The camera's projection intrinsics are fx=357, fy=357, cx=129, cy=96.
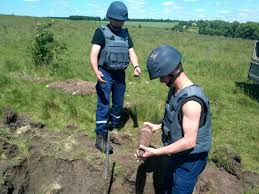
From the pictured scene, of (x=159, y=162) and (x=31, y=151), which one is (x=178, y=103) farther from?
(x=31, y=151)

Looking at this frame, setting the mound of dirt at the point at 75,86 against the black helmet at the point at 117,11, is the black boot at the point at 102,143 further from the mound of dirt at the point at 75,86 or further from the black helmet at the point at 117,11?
the mound of dirt at the point at 75,86

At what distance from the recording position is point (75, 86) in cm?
799

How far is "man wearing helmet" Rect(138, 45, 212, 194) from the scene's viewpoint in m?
2.54

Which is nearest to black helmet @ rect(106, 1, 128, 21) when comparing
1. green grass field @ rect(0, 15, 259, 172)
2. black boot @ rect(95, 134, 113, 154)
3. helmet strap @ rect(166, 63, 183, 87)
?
black boot @ rect(95, 134, 113, 154)

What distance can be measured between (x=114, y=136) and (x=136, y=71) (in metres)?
0.99

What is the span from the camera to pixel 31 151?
437 cm

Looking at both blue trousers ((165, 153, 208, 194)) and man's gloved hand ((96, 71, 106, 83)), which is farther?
man's gloved hand ((96, 71, 106, 83))

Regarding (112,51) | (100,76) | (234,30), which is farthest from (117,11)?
(234,30)

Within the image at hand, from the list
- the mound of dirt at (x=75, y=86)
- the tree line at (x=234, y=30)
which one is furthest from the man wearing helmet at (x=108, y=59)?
the tree line at (x=234, y=30)

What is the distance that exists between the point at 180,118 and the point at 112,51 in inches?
92.0

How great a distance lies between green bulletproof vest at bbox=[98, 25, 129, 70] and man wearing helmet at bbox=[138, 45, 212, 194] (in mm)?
2026

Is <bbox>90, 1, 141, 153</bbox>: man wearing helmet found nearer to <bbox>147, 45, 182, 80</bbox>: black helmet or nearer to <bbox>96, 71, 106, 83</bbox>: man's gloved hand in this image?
<bbox>96, 71, 106, 83</bbox>: man's gloved hand

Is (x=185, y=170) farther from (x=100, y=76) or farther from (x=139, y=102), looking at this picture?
(x=139, y=102)

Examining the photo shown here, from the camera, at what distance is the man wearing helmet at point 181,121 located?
2541 mm
